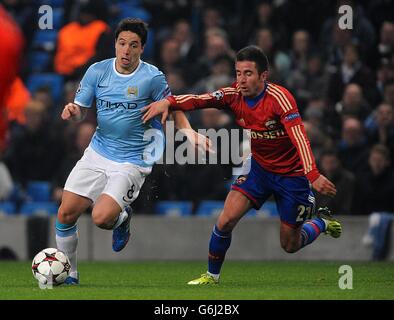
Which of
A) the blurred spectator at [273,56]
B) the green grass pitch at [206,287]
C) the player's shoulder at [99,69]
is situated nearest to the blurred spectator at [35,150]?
the green grass pitch at [206,287]

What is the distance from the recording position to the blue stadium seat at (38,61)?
17.5 meters

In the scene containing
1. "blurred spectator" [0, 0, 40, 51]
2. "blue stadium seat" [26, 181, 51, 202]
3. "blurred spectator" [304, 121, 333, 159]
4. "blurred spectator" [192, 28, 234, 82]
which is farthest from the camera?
"blurred spectator" [0, 0, 40, 51]

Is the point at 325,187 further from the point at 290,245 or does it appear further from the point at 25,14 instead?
the point at 25,14

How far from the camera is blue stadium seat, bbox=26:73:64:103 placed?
55.9ft

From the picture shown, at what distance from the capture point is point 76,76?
16.6 m

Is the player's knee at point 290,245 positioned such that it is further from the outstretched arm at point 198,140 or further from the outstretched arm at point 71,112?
the outstretched arm at point 71,112

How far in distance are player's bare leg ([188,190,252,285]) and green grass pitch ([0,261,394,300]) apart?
151 mm

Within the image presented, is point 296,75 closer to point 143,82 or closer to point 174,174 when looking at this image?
point 174,174

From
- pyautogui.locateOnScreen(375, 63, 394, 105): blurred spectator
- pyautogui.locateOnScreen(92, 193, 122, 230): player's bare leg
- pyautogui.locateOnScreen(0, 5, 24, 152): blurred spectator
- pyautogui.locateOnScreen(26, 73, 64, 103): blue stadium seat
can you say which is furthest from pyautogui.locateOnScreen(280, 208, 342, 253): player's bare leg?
pyautogui.locateOnScreen(26, 73, 64, 103): blue stadium seat

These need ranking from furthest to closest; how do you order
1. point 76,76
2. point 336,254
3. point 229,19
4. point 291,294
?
point 229,19, point 76,76, point 336,254, point 291,294

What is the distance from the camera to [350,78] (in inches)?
601

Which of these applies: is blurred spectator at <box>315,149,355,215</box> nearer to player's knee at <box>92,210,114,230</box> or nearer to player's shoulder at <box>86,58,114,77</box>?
player's shoulder at <box>86,58,114,77</box>

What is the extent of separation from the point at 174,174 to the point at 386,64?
321 cm

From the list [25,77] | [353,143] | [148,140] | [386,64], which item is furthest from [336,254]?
[25,77]
